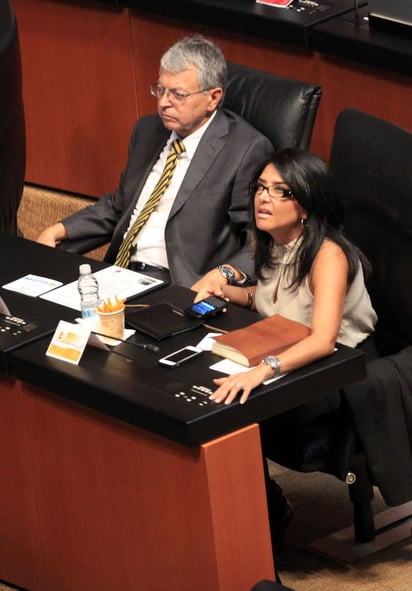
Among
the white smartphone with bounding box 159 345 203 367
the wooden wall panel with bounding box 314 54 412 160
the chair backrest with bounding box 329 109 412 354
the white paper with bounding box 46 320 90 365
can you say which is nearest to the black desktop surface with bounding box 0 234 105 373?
the white paper with bounding box 46 320 90 365

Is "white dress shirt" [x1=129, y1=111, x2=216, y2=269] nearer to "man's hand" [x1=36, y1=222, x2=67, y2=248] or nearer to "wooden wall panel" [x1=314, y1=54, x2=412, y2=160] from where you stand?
"man's hand" [x1=36, y1=222, x2=67, y2=248]

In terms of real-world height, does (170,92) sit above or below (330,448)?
above

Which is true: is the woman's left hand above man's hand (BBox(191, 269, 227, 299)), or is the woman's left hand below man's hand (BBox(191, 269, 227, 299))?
above

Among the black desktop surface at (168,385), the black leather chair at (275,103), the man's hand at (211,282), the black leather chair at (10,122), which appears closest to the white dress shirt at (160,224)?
the black leather chair at (275,103)

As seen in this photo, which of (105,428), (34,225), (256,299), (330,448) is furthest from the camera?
(34,225)

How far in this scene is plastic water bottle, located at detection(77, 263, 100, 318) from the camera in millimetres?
3279

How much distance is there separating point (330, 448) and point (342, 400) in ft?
0.40

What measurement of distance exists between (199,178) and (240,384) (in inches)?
47.7

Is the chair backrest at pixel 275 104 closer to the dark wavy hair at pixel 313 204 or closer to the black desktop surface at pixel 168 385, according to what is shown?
the dark wavy hair at pixel 313 204

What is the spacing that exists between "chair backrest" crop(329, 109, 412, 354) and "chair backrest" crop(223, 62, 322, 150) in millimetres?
195

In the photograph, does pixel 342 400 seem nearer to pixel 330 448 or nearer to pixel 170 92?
pixel 330 448

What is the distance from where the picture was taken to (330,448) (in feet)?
10.7

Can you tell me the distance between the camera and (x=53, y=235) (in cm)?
413

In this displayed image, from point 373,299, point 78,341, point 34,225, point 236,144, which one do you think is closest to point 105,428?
point 78,341
